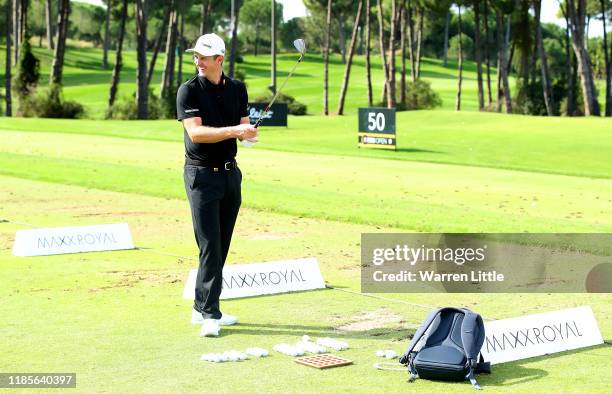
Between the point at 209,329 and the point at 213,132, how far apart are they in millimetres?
1732

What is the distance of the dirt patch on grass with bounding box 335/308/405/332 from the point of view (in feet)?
32.3

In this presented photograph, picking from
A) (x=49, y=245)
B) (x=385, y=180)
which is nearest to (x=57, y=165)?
(x=385, y=180)

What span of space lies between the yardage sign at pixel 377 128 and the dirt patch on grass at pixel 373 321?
96.3ft

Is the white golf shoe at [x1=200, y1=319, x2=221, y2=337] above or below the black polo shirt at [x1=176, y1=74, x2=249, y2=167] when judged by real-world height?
Result: below

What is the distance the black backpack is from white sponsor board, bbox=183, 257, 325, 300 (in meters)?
3.25

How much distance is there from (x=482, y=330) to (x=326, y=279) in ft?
14.5

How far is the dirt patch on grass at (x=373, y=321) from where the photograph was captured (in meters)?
9.86

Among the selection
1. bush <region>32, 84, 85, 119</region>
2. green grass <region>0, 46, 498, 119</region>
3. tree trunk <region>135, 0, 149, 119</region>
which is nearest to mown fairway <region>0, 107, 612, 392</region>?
bush <region>32, 84, 85, 119</region>

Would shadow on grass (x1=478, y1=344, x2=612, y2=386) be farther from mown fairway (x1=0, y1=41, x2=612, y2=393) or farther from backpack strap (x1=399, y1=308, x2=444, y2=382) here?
backpack strap (x1=399, y1=308, x2=444, y2=382)

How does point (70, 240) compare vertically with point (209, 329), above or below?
below

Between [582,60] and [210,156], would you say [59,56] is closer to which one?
[582,60]

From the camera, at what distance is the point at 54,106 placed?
6275 cm

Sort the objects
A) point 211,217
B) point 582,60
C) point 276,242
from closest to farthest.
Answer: point 211,217, point 276,242, point 582,60

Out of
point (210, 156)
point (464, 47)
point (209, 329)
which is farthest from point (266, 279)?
point (464, 47)
